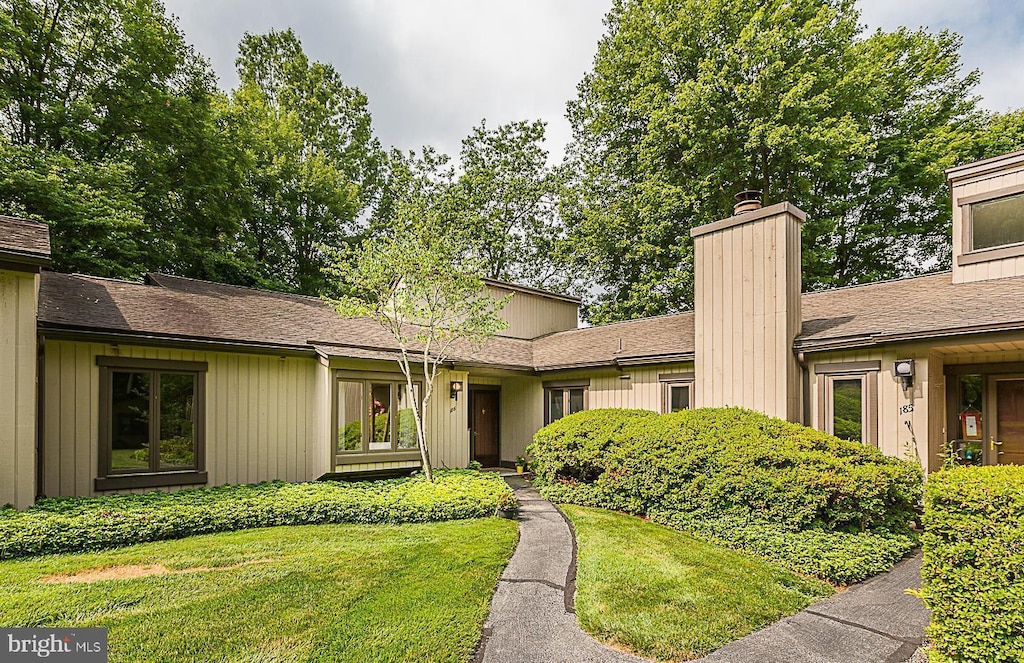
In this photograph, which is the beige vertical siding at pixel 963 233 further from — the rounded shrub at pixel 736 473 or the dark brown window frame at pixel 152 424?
the dark brown window frame at pixel 152 424


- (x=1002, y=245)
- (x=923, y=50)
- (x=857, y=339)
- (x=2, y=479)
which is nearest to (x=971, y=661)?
(x=857, y=339)

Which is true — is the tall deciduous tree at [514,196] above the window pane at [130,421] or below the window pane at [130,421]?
above

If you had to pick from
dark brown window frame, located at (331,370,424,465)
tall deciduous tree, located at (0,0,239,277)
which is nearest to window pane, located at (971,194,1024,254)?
dark brown window frame, located at (331,370,424,465)

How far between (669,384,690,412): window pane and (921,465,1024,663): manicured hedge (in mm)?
6786

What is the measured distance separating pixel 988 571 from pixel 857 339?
5308 mm

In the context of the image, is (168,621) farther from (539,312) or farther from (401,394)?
Result: (539,312)

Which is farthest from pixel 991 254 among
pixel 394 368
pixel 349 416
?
pixel 349 416

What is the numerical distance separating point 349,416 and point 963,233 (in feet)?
38.3

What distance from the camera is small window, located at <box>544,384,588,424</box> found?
12633 millimetres

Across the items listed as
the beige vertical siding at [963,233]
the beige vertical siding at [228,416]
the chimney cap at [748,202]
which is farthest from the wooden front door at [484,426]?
the beige vertical siding at [963,233]

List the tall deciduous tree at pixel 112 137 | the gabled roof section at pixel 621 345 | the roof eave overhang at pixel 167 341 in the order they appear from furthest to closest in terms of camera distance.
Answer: the tall deciduous tree at pixel 112 137, the gabled roof section at pixel 621 345, the roof eave overhang at pixel 167 341

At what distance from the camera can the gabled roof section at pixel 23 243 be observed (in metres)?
6.28

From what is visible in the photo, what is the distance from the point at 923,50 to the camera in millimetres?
17562

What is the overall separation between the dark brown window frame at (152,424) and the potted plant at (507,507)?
508 cm
